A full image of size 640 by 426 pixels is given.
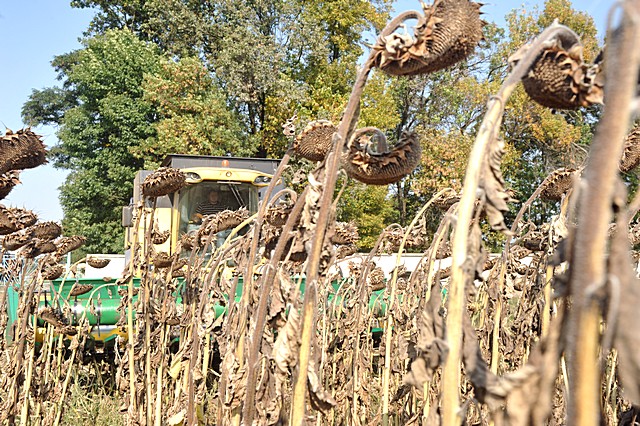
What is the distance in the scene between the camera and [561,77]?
3.56ft

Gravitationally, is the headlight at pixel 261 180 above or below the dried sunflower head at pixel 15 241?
above

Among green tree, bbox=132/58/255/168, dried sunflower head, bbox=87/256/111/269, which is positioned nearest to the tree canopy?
green tree, bbox=132/58/255/168

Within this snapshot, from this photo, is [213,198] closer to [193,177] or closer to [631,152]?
[193,177]

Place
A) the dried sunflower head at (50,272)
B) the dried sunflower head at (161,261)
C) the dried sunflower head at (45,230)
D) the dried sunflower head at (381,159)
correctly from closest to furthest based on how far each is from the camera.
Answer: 1. the dried sunflower head at (381,159)
2. the dried sunflower head at (161,261)
3. the dried sunflower head at (45,230)
4. the dried sunflower head at (50,272)

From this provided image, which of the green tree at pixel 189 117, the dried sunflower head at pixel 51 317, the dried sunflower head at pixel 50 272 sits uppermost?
the green tree at pixel 189 117

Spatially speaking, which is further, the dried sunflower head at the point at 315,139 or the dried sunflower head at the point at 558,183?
the dried sunflower head at the point at 558,183

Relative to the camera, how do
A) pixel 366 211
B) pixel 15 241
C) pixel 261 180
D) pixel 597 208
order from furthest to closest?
pixel 366 211
pixel 261 180
pixel 15 241
pixel 597 208

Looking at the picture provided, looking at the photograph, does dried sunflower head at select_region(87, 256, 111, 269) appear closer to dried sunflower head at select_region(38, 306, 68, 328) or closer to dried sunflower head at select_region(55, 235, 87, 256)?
dried sunflower head at select_region(55, 235, 87, 256)

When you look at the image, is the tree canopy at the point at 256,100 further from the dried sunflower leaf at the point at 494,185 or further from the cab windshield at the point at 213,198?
the dried sunflower leaf at the point at 494,185

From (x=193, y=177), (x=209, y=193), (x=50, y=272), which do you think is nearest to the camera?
(x=50, y=272)

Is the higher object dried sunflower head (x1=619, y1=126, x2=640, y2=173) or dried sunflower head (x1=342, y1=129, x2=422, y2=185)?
dried sunflower head (x1=619, y1=126, x2=640, y2=173)

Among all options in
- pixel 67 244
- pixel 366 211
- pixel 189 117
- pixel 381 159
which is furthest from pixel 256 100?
pixel 381 159

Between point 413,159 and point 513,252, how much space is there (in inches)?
102

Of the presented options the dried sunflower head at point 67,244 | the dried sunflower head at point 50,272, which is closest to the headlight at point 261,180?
the dried sunflower head at point 67,244
